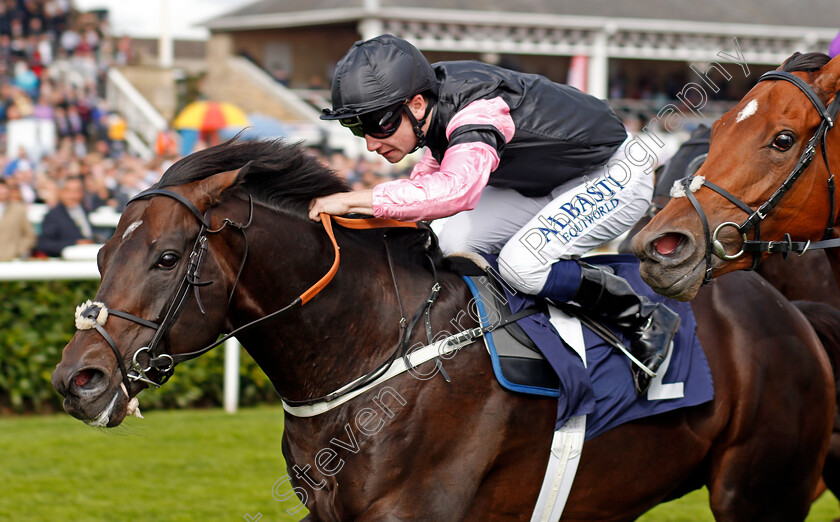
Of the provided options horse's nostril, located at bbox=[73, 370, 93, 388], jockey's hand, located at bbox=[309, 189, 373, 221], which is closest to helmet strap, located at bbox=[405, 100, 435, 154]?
jockey's hand, located at bbox=[309, 189, 373, 221]

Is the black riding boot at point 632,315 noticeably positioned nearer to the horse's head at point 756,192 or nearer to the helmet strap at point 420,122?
the horse's head at point 756,192

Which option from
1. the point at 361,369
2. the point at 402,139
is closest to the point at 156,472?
the point at 361,369

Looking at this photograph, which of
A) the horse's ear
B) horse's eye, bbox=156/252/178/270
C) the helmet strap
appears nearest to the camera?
horse's eye, bbox=156/252/178/270

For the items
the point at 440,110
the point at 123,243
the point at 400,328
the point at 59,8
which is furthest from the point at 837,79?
the point at 59,8

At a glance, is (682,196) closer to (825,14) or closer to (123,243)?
(123,243)

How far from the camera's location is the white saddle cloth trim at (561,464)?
114 inches

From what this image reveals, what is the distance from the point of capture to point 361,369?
2.78 meters

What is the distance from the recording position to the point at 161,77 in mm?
19953

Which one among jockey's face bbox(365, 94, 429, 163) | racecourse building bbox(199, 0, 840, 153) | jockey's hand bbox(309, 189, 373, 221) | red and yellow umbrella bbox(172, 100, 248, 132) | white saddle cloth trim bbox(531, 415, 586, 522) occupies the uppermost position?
jockey's face bbox(365, 94, 429, 163)

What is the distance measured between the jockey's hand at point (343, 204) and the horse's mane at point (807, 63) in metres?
1.24

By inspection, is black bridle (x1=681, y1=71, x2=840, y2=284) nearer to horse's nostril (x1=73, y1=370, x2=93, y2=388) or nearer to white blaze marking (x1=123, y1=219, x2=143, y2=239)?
white blaze marking (x1=123, y1=219, x2=143, y2=239)

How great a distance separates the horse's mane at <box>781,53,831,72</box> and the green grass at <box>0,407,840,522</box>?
276 cm

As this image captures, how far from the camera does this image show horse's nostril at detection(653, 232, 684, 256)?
8.15 feet

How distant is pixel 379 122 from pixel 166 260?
78 centimetres
